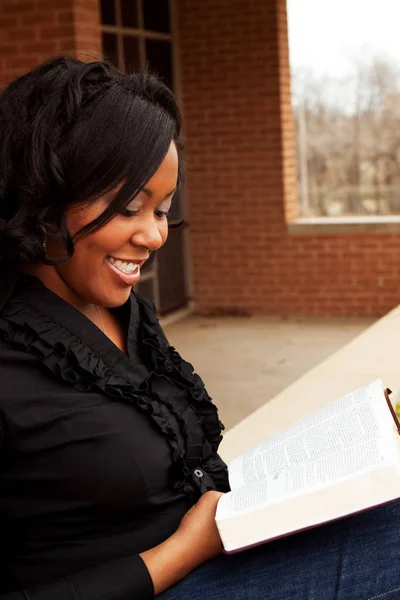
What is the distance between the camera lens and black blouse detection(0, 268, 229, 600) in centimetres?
157

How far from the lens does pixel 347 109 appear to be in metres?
11.0

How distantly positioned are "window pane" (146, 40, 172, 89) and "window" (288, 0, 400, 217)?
178cm

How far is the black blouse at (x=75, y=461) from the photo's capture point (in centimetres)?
157

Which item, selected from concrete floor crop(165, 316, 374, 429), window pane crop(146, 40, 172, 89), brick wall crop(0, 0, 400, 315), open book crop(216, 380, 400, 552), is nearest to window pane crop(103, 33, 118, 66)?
window pane crop(146, 40, 172, 89)

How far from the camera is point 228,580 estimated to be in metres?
1.65

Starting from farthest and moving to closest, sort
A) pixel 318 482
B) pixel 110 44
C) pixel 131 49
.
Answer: pixel 131 49
pixel 110 44
pixel 318 482

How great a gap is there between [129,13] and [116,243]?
658 centimetres

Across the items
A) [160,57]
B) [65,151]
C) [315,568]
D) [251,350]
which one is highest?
[160,57]

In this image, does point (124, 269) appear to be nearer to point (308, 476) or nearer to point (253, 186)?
point (308, 476)

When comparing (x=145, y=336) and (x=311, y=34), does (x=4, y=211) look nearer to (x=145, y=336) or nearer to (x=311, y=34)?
(x=145, y=336)

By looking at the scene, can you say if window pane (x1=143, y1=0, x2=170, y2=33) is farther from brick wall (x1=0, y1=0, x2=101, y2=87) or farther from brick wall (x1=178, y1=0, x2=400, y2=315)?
brick wall (x1=0, y1=0, x2=101, y2=87)

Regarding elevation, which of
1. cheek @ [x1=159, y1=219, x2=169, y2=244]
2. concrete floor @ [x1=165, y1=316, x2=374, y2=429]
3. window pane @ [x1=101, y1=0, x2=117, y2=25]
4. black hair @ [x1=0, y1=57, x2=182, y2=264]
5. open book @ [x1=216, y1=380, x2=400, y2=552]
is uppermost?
window pane @ [x1=101, y1=0, x2=117, y2=25]

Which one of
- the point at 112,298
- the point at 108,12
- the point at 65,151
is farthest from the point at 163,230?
the point at 108,12

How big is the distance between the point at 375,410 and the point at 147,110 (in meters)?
0.65
